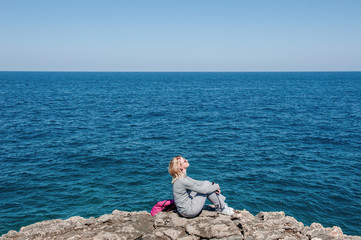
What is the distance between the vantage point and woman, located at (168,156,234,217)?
9570 millimetres

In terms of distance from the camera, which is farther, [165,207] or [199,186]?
[165,207]

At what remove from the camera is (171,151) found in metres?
34.2

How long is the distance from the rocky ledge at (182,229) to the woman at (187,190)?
22.4 inches

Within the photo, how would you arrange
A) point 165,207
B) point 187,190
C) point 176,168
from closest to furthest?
point 176,168 → point 187,190 → point 165,207

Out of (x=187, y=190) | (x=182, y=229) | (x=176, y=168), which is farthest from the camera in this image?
(x=187, y=190)

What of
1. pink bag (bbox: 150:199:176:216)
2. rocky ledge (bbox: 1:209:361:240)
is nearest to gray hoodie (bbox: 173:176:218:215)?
rocky ledge (bbox: 1:209:361:240)

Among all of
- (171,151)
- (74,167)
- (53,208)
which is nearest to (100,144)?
(74,167)

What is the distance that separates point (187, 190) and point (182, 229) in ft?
4.67

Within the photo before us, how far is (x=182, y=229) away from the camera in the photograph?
9.70 m

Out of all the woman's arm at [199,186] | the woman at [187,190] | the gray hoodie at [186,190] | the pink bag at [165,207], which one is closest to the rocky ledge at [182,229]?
the pink bag at [165,207]

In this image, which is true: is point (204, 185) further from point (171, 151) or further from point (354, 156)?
point (354, 156)

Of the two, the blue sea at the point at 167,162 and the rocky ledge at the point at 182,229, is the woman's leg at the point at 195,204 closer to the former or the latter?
the rocky ledge at the point at 182,229

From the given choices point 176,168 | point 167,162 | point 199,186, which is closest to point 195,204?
point 199,186

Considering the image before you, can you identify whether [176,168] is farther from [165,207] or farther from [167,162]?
[167,162]
